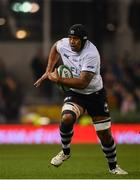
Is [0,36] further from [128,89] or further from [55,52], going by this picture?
[55,52]

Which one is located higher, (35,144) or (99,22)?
(99,22)

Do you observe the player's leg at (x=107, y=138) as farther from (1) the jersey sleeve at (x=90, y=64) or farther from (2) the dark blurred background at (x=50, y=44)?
(2) the dark blurred background at (x=50, y=44)

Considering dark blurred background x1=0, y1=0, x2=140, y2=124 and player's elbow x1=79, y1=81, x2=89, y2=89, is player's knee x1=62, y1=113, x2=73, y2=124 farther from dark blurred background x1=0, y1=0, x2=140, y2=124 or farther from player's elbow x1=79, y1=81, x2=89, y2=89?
dark blurred background x1=0, y1=0, x2=140, y2=124

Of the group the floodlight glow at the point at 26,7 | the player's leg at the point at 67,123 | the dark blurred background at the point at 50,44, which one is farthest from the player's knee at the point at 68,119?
the floodlight glow at the point at 26,7

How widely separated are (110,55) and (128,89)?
160 cm

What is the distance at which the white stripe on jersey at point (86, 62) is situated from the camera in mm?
10734

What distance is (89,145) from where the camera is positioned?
61.2ft

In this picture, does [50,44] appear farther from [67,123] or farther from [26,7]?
[67,123]

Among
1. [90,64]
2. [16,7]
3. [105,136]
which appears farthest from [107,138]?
[16,7]

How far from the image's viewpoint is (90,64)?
35.1ft

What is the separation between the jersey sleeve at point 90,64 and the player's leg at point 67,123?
527 mm

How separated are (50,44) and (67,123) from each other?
11321 mm

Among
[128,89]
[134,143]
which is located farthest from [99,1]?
[134,143]

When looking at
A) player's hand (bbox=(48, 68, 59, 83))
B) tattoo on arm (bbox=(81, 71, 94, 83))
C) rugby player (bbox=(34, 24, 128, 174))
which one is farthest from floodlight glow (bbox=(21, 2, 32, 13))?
tattoo on arm (bbox=(81, 71, 94, 83))
